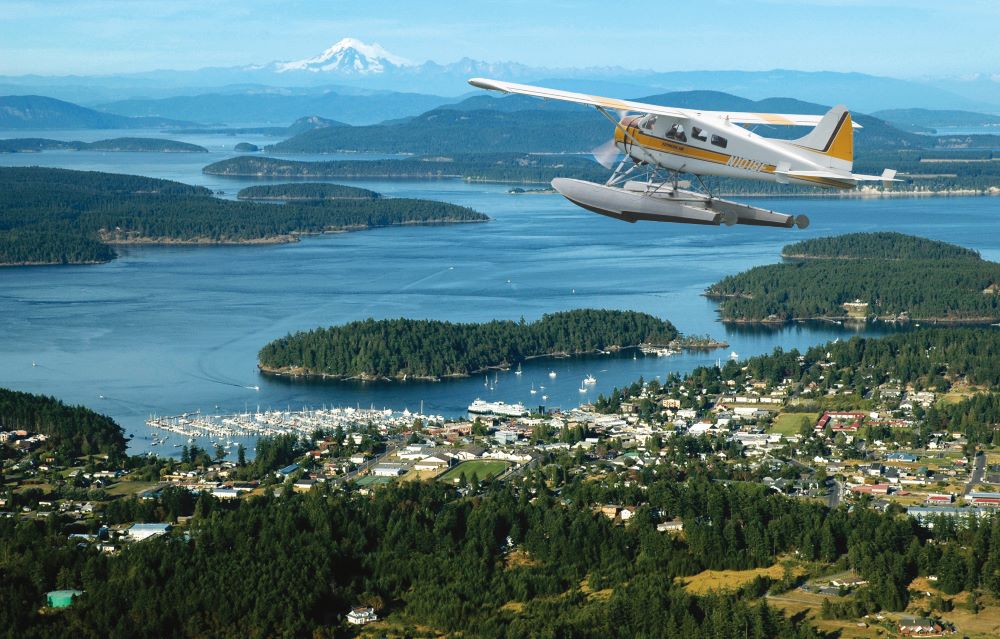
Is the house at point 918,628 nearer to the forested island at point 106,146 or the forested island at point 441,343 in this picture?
the forested island at point 441,343

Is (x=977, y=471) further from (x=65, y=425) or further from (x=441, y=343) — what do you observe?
(x=65, y=425)

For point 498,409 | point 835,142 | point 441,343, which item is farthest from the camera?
point 441,343

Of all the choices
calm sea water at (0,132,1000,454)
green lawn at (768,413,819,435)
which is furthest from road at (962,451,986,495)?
calm sea water at (0,132,1000,454)

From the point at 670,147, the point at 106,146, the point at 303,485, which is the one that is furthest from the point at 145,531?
the point at 106,146

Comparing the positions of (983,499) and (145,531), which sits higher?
(983,499)

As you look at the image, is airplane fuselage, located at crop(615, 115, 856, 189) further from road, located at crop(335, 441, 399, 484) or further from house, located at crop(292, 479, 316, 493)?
road, located at crop(335, 441, 399, 484)
